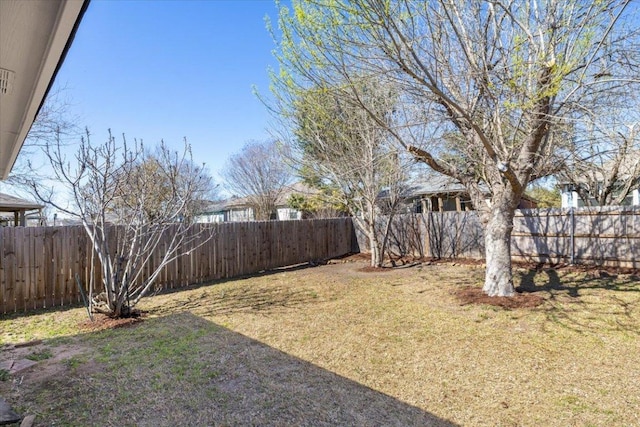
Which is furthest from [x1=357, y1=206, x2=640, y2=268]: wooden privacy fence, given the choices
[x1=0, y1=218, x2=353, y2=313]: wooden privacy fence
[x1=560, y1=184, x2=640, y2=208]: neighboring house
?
[x1=560, y1=184, x2=640, y2=208]: neighboring house

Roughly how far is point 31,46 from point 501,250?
639cm

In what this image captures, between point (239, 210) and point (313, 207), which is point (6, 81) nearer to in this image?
point (313, 207)

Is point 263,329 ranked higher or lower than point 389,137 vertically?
lower

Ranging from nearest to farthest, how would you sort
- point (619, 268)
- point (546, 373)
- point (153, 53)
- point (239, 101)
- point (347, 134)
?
point (546, 373) < point (619, 268) < point (153, 53) < point (347, 134) < point (239, 101)

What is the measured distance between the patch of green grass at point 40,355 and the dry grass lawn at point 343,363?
1.5 inches

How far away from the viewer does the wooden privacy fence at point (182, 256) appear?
237 inches

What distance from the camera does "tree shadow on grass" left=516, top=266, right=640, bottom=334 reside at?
481 centimetres

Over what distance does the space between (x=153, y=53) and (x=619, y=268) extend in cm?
1198

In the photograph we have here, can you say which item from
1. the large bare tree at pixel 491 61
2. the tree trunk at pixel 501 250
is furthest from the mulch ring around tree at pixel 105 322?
the tree trunk at pixel 501 250

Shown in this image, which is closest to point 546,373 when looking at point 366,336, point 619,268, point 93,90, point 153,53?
point 366,336

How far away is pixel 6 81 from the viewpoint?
1.93 metres

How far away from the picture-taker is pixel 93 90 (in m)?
9.23

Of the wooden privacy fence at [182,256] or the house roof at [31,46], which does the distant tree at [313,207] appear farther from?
the house roof at [31,46]

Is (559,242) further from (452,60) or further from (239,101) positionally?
(239,101)
